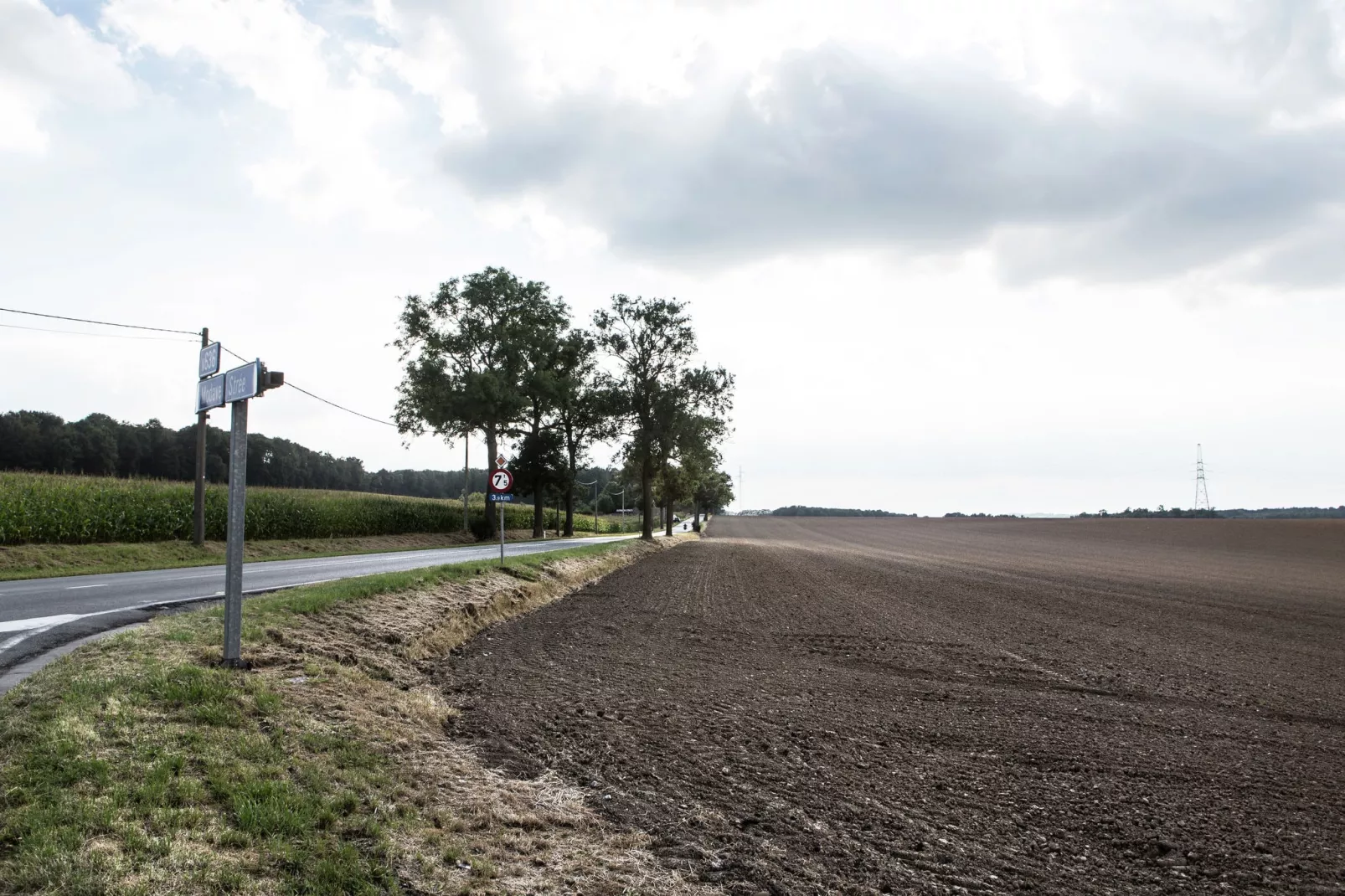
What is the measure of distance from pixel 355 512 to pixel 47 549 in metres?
20.1

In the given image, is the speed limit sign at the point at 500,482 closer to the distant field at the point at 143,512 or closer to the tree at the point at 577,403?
the distant field at the point at 143,512

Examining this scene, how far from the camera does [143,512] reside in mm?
27906

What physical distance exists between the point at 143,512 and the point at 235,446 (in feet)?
81.4

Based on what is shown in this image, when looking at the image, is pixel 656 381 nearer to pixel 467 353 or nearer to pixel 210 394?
pixel 467 353

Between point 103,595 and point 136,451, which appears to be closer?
point 103,595

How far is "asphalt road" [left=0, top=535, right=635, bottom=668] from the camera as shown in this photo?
9414 millimetres

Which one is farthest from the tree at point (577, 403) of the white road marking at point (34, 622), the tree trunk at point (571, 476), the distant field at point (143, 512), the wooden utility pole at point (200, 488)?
the white road marking at point (34, 622)

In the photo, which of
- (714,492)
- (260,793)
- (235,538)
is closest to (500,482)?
(235,538)

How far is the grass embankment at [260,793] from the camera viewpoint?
3938mm

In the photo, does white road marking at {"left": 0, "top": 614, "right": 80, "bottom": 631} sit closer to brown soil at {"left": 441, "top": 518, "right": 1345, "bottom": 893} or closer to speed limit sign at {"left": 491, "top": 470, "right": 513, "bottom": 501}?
brown soil at {"left": 441, "top": 518, "right": 1345, "bottom": 893}

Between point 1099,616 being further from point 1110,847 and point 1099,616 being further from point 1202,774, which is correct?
point 1110,847

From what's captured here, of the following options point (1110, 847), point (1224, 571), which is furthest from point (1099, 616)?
point (1224, 571)

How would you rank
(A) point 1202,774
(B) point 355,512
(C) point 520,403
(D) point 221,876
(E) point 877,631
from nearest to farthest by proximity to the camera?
1. (D) point 221,876
2. (A) point 1202,774
3. (E) point 877,631
4. (B) point 355,512
5. (C) point 520,403

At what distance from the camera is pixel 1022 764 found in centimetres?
664
